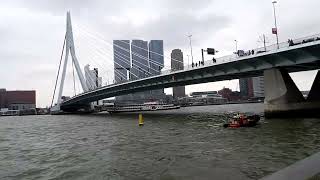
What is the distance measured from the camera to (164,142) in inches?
1144

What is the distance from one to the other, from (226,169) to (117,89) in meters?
72.7

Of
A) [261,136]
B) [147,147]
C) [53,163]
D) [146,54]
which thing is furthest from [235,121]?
[146,54]

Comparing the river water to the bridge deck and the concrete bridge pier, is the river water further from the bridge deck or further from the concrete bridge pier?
the concrete bridge pier

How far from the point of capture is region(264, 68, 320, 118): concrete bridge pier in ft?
156

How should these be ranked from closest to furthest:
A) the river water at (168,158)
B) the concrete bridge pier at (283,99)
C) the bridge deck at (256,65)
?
1. the river water at (168,158)
2. the bridge deck at (256,65)
3. the concrete bridge pier at (283,99)

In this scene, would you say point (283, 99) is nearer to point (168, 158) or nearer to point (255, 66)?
point (255, 66)

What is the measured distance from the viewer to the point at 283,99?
47781 mm

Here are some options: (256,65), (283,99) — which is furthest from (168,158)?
(256,65)

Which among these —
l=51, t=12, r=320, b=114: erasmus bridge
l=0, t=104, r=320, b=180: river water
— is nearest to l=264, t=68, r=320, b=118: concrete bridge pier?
l=51, t=12, r=320, b=114: erasmus bridge

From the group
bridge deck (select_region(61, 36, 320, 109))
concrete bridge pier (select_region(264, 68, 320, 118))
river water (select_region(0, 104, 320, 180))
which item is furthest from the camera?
concrete bridge pier (select_region(264, 68, 320, 118))

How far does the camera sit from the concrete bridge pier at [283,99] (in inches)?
1875

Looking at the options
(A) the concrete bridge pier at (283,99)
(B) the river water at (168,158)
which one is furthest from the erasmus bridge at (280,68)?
(B) the river water at (168,158)

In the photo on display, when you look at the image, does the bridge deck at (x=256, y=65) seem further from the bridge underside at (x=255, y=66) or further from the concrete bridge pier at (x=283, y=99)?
the concrete bridge pier at (x=283, y=99)

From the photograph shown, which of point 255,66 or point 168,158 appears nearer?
point 168,158
